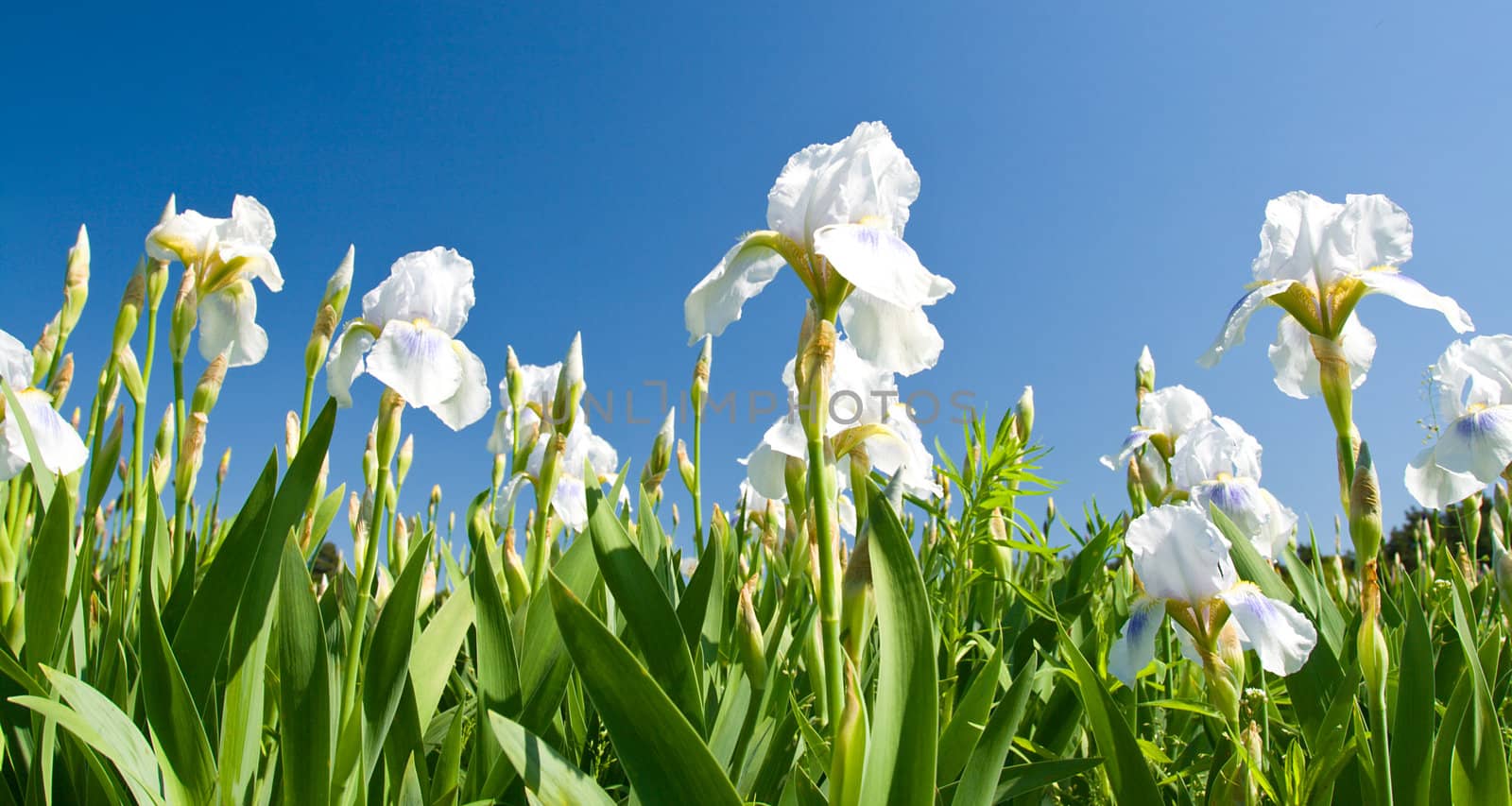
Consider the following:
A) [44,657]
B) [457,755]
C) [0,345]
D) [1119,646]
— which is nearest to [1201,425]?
[1119,646]

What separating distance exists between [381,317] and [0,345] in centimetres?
145

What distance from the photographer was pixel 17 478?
3.04 metres

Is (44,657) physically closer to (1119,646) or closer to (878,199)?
(878,199)

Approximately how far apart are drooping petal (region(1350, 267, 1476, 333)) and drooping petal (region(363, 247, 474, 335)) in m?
2.30

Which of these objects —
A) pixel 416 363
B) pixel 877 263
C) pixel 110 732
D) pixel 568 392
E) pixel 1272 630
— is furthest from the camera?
pixel 568 392

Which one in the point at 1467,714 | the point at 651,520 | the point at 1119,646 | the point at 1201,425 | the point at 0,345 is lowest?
the point at 1467,714

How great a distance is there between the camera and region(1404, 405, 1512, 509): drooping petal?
8.43 ft

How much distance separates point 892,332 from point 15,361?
285 centimetres

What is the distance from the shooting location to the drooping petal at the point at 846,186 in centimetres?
175

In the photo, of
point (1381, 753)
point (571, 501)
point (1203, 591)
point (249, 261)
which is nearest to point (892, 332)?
point (1203, 591)

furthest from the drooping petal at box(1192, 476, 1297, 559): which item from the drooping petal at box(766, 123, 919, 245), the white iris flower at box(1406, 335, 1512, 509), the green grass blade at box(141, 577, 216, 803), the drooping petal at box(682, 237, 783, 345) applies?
the green grass blade at box(141, 577, 216, 803)

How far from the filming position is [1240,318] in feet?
7.23

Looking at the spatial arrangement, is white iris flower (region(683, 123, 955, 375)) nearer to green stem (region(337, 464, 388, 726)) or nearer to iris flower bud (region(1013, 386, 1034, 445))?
green stem (region(337, 464, 388, 726))

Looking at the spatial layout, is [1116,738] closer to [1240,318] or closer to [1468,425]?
[1240,318]
